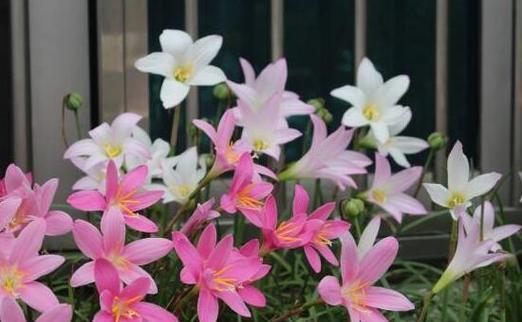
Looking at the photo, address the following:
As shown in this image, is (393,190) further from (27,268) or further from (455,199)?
(27,268)

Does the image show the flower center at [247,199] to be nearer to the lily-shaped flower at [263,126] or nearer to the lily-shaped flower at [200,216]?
the lily-shaped flower at [200,216]

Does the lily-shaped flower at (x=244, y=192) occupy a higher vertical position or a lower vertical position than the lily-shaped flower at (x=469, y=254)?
higher

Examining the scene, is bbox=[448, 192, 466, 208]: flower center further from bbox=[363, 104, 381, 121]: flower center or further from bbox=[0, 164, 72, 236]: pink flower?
bbox=[0, 164, 72, 236]: pink flower

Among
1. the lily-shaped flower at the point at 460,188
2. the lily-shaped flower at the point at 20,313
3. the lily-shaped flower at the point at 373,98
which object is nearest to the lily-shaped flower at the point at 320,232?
the lily-shaped flower at the point at 460,188

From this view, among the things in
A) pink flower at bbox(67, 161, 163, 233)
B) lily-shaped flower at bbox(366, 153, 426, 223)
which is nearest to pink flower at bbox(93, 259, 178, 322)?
pink flower at bbox(67, 161, 163, 233)

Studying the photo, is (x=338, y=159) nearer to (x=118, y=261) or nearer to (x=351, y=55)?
(x=118, y=261)

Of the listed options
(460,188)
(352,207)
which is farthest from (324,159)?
(460,188)
